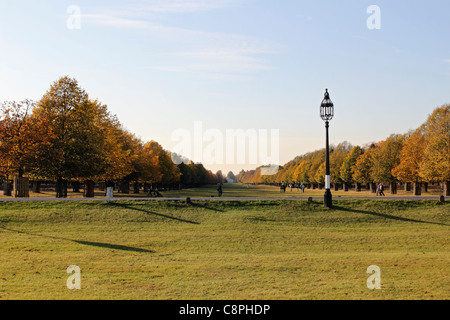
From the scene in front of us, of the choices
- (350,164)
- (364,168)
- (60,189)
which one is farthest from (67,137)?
(350,164)

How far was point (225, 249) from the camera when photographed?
18.3 metres

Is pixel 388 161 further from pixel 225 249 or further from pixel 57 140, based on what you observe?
pixel 225 249

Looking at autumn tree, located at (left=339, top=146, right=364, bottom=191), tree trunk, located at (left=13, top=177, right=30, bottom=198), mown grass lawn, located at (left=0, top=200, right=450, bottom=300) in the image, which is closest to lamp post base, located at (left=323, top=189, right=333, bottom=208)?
mown grass lawn, located at (left=0, top=200, right=450, bottom=300)

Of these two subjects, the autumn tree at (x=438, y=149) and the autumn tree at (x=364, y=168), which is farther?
the autumn tree at (x=364, y=168)

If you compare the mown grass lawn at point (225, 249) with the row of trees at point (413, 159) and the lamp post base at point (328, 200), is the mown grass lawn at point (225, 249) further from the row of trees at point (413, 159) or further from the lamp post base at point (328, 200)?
the row of trees at point (413, 159)

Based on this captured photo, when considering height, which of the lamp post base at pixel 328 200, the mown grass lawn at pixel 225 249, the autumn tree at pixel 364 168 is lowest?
the mown grass lawn at pixel 225 249

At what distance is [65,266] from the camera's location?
1462cm

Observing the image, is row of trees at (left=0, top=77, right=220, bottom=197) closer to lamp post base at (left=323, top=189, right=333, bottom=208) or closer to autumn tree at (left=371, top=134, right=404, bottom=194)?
lamp post base at (left=323, top=189, right=333, bottom=208)

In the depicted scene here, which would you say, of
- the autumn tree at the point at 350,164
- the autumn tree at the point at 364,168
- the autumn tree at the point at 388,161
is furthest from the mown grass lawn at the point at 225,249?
the autumn tree at the point at 350,164

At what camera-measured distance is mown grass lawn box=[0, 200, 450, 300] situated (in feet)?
37.4

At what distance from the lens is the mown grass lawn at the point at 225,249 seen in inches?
449

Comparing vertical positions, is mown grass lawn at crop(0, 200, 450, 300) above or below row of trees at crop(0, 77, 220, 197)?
below
